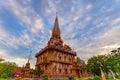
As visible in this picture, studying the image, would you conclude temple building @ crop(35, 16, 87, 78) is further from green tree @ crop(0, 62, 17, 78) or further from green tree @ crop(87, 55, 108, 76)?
green tree @ crop(0, 62, 17, 78)

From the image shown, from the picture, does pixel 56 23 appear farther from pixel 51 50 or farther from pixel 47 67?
pixel 47 67

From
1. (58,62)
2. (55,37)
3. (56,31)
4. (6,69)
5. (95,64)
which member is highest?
(56,31)

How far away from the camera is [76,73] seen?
3444cm

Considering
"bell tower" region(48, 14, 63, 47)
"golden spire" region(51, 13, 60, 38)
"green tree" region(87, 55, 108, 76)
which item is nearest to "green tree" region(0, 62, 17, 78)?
"bell tower" region(48, 14, 63, 47)

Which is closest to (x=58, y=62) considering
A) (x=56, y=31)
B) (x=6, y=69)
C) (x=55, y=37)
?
(x=55, y=37)

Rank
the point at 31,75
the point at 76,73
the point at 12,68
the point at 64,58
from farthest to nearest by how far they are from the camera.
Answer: the point at 12,68, the point at 64,58, the point at 76,73, the point at 31,75

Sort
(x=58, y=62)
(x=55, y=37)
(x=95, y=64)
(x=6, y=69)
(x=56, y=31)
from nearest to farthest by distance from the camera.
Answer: (x=58, y=62)
(x=6, y=69)
(x=55, y=37)
(x=95, y=64)
(x=56, y=31)

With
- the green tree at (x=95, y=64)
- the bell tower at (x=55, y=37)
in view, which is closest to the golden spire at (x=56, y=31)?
the bell tower at (x=55, y=37)

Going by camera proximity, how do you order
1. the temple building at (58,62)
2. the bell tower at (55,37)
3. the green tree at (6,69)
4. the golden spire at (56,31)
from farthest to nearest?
1. the golden spire at (56,31)
2. the bell tower at (55,37)
3. the green tree at (6,69)
4. the temple building at (58,62)

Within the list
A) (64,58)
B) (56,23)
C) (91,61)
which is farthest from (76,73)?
(56,23)

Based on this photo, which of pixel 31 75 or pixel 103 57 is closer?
pixel 31 75

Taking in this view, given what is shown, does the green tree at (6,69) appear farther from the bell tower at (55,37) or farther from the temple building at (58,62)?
the bell tower at (55,37)

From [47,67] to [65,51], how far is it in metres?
9.06

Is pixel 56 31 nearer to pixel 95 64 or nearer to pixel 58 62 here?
pixel 58 62
